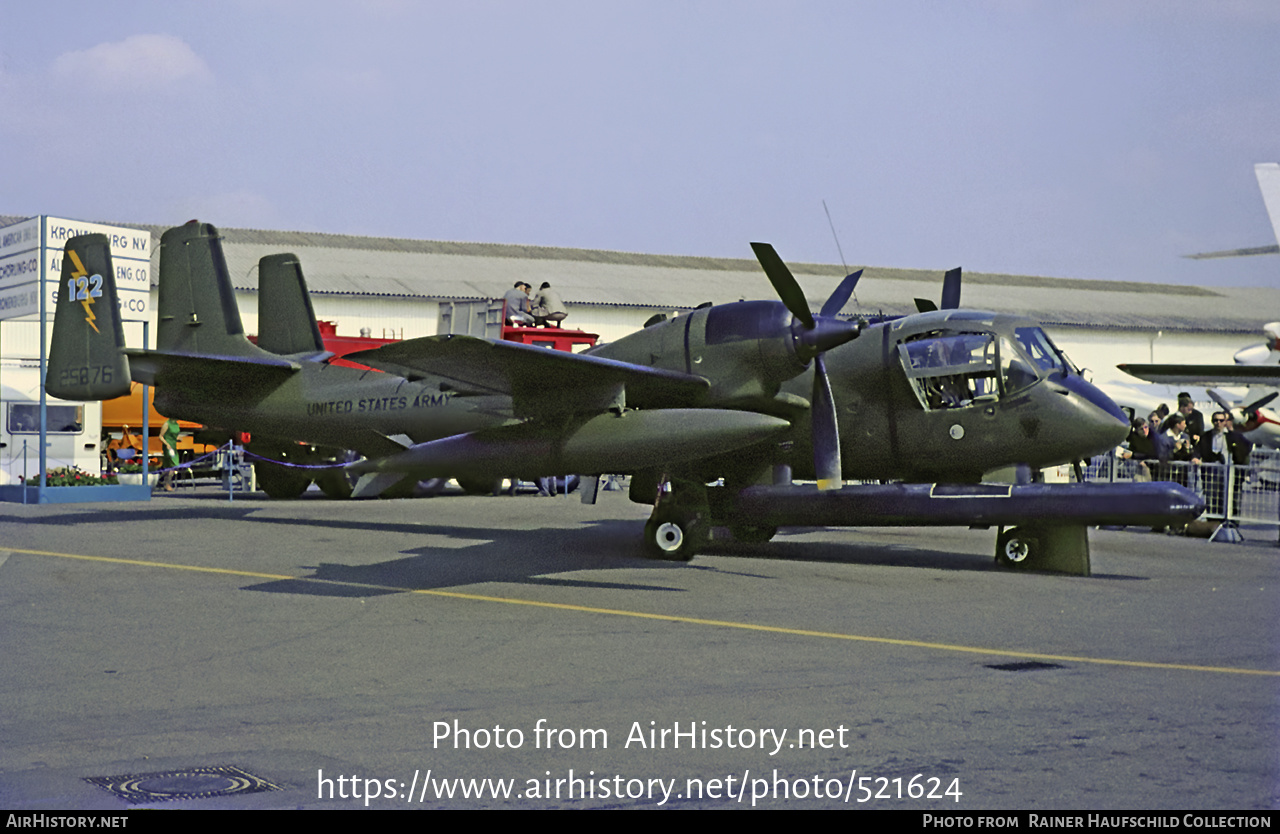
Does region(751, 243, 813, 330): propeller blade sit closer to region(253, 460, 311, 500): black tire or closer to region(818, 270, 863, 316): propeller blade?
region(818, 270, 863, 316): propeller blade

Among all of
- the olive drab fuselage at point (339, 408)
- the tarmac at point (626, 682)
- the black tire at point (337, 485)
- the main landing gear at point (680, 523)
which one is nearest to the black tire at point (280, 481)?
the black tire at point (337, 485)

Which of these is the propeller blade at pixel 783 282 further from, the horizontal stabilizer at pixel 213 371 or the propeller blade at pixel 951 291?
the horizontal stabilizer at pixel 213 371

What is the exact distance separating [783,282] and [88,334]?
13373 millimetres

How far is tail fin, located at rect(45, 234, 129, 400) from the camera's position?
20516 mm

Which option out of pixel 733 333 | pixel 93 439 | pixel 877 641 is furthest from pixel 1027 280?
pixel 877 641

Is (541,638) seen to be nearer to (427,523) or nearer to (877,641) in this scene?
(877,641)

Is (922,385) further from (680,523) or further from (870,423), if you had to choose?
(680,523)

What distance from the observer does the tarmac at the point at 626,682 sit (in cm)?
544

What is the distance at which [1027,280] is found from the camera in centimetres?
6494

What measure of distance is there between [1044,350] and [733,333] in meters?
3.71

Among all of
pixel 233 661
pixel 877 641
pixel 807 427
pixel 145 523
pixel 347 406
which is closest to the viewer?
pixel 233 661

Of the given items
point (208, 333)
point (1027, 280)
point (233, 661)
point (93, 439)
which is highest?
point (1027, 280)

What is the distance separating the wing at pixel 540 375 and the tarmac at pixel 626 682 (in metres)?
2.02

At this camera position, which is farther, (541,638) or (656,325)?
(656,325)
